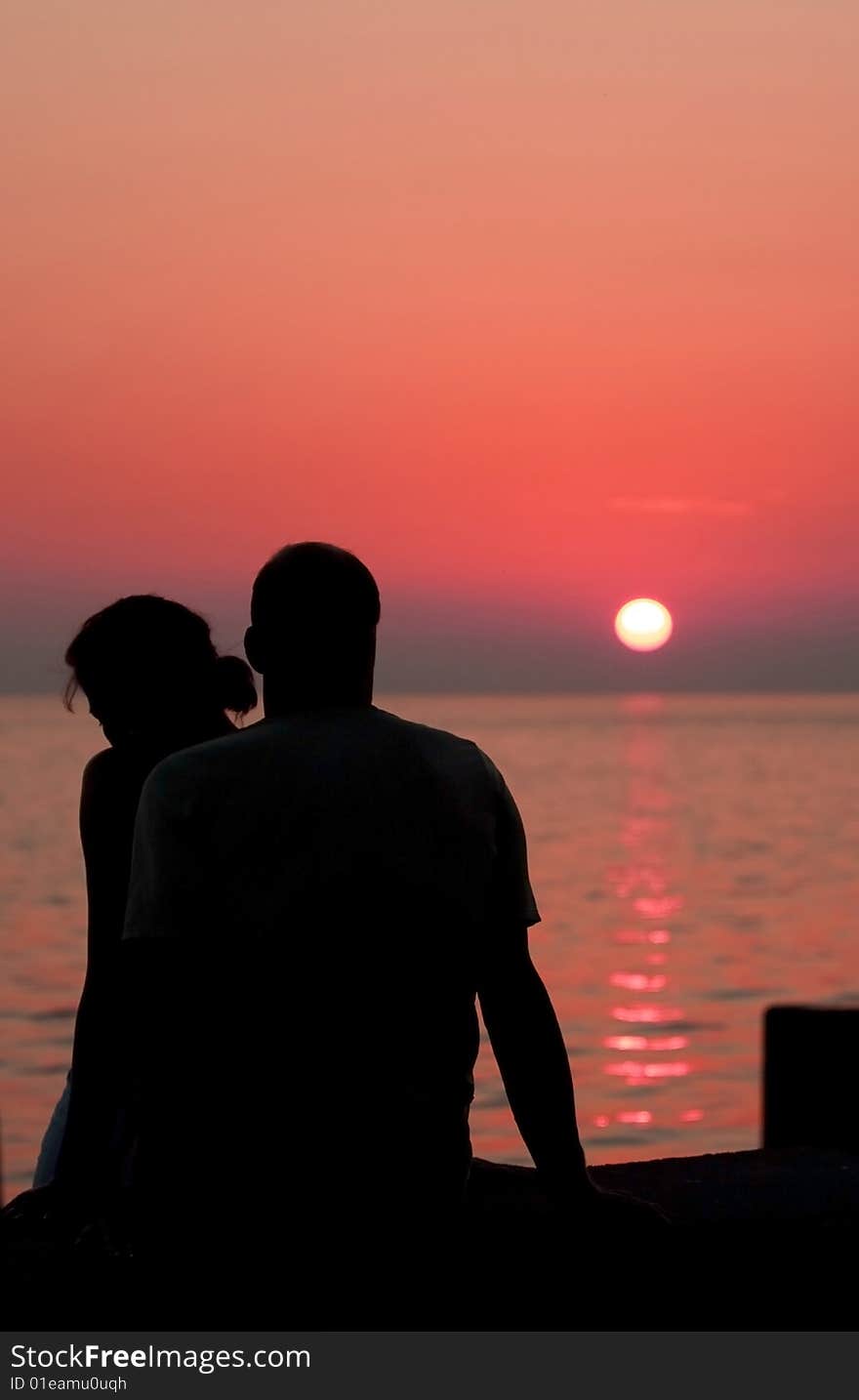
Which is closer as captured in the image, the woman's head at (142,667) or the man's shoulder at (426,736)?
the man's shoulder at (426,736)

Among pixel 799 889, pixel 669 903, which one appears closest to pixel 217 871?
pixel 669 903

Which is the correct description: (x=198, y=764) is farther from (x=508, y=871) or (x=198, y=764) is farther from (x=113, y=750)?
(x=113, y=750)

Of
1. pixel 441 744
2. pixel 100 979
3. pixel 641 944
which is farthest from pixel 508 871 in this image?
pixel 641 944

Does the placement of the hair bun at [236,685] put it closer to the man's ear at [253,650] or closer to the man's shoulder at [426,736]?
the man's ear at [253,650]

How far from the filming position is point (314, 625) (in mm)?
3230

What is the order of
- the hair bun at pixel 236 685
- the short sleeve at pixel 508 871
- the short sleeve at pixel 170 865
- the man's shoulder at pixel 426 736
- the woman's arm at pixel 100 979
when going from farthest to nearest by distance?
the hair bun at pixel 236 685
the woman's arm at pixel 100 979
the short sleeve at pixel 508 871
the man's shoulder at pixel 426 736
the short sleeve at pixel 170 865

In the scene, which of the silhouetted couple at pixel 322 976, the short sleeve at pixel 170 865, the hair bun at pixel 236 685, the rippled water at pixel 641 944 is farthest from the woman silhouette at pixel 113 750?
the rippled water at pixel 641 944

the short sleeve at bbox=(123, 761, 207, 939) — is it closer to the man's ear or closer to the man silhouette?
the man silhouette

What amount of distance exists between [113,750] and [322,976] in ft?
3.21

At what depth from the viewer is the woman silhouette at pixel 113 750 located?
12.3 ft
